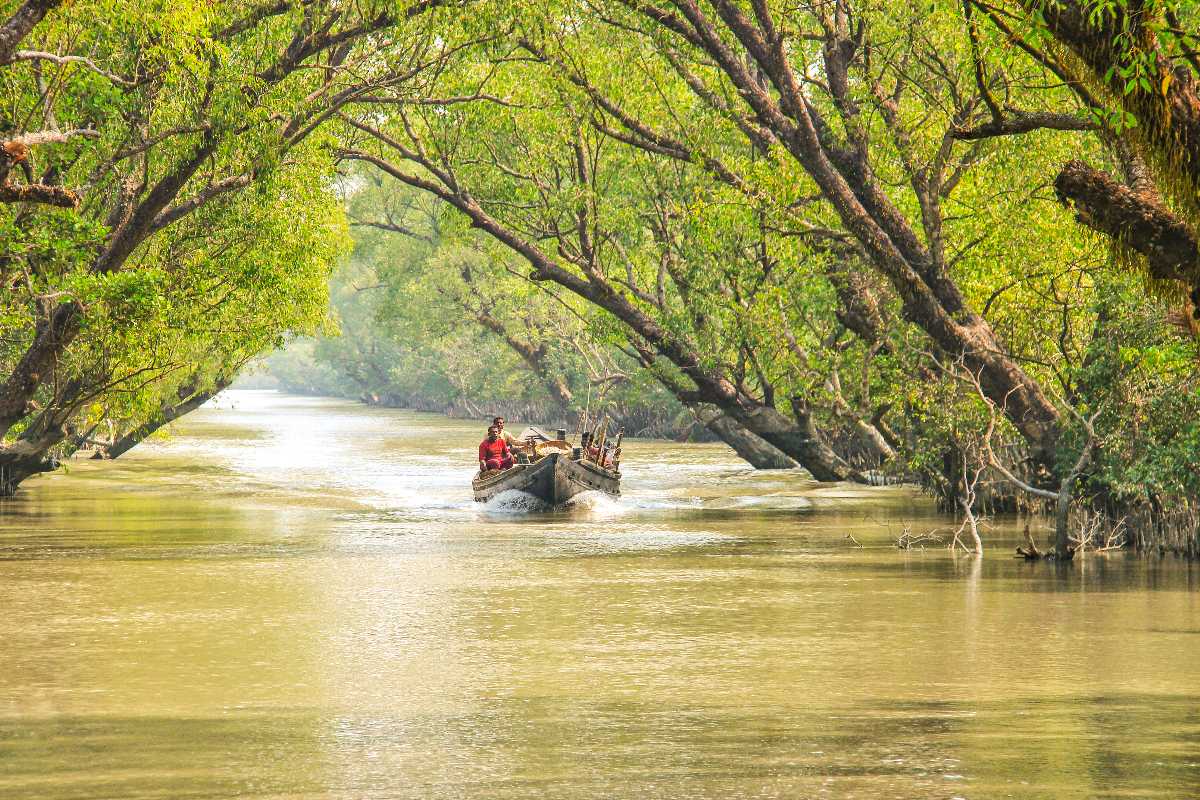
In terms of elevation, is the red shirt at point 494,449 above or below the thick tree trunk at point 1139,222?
below

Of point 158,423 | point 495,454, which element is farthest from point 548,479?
point 158,423

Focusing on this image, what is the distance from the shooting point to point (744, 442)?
37.0 m

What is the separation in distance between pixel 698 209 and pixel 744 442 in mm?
11671

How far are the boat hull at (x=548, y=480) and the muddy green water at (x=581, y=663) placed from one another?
2.75 m

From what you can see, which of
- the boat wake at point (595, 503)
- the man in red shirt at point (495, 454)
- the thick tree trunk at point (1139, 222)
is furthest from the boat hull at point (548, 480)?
the thick tree trunk at point (1139, 222)

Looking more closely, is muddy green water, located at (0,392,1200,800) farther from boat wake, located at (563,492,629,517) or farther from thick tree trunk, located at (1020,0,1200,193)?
thick tree trunk, located at (1020,0,1200,193)

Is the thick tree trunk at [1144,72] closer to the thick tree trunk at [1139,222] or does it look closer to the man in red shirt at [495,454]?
the thick tree trunk at [1139,222]

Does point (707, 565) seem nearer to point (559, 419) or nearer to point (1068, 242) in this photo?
point (1068, 242)

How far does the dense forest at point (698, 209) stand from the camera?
19000 mm

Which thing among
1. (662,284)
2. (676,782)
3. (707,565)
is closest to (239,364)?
(662,284)

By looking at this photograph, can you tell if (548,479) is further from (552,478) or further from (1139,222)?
(1139,222)

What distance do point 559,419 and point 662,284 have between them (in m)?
33.7

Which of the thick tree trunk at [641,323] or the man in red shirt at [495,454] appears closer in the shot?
the thick tree trunk at [641,323]

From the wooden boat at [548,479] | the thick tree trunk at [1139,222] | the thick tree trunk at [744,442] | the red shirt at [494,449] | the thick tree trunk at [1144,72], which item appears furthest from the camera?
the thick tree trunk at [744,442]
